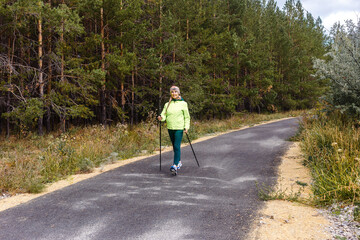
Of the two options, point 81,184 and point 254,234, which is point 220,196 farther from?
point 81,184

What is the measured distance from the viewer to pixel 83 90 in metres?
12.7

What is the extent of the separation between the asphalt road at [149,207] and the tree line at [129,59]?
5.26 meters

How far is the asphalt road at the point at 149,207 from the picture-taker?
3732 mm

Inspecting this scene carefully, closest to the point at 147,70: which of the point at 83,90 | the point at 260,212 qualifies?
the point at 83,90

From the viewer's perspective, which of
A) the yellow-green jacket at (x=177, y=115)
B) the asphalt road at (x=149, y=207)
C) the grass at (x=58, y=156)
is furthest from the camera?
the yellow-green jacket at (x=177, y=115)

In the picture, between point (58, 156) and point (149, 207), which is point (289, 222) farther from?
point (58, 156)

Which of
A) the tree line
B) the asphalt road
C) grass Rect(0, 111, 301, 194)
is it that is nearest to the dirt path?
the asphalt road

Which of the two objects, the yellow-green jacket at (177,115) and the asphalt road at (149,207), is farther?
the yellow-green jacket at (177,115)

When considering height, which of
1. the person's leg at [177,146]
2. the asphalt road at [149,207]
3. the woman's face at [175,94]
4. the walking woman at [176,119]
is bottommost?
the asphalt road at [149,207]

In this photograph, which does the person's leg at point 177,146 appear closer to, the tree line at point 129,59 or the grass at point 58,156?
the grass at point 58,156

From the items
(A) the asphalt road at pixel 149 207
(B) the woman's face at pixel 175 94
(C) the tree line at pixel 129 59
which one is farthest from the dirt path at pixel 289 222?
(C) the tree line at pixel 129 59

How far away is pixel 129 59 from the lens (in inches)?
560

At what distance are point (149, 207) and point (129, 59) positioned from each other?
1090 centimetres

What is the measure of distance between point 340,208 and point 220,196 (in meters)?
2.01
